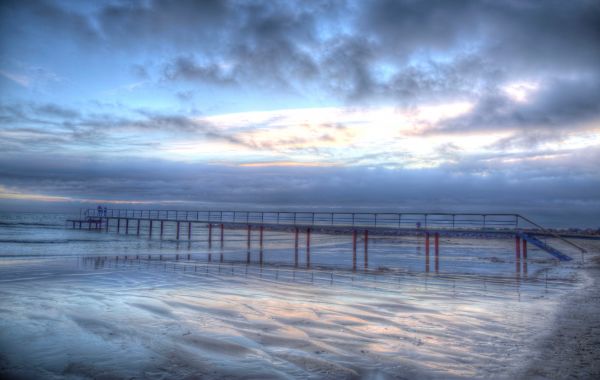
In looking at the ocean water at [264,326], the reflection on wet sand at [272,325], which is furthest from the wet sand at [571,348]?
the reflection on wet sand at [272,325]

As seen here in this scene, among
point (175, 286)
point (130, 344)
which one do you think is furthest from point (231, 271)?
point (130, 344)

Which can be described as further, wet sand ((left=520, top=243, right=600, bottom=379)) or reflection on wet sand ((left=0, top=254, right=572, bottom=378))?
reflection on wet sand ((left=0, top=254, right=572, bottom=378))

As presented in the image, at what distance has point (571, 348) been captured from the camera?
6.38 metres

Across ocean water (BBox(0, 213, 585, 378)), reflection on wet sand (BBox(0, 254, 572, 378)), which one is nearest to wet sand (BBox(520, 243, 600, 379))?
ocean water (BBox(0, 213, 585, 378))

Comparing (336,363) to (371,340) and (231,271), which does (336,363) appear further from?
(231,271)

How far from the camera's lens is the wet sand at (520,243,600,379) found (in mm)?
5242

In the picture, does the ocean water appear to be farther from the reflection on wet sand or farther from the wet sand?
the wet sand

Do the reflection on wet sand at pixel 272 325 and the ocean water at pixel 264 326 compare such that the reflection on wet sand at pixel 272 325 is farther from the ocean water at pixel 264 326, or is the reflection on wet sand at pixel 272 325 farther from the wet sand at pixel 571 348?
the wet sand at pixel 571 348

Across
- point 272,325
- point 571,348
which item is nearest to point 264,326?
point 272,325

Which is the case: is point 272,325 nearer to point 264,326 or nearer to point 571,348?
point 264,326

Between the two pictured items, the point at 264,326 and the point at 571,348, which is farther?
the point at 264,326

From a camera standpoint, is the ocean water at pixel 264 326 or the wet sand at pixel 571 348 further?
the ocean water at pixel 264 326

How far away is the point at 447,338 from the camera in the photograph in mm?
7020

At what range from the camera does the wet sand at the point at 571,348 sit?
524 cm
